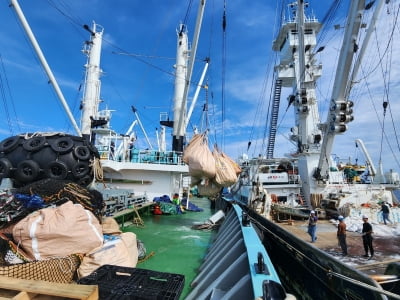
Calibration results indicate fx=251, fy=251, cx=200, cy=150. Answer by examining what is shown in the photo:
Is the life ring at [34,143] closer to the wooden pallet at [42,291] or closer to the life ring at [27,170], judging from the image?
the life ring at [27,170]

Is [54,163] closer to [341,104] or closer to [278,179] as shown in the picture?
[341,104]

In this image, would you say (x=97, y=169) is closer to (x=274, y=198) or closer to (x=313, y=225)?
(x=313, y=225)

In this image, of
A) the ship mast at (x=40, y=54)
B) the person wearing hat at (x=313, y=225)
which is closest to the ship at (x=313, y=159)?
the person wearing hat at (x=313, y=225)

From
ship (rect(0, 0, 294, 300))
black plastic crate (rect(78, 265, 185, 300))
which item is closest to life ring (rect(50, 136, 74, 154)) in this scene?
ship (rect(0, 0, 294, 300))

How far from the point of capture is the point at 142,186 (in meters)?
18.8

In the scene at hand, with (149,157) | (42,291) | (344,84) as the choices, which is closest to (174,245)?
(42,291)

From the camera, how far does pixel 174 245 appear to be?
932 cm

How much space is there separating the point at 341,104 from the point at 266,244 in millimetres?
7610

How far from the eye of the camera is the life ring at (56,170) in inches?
270

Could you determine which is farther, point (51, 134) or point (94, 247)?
point (51, 134)

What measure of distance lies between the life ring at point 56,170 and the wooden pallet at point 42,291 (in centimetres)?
540

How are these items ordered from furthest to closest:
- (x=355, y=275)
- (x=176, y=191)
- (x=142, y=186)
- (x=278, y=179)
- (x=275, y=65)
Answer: (x=275, y=65)
(x=176, y=191)
(x=142, y=186)
(x=278, y=179)
(x=355, y=275)

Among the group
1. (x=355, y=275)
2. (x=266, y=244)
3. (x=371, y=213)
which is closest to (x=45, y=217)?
(x=355, y=275)

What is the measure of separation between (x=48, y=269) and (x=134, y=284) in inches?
76.0
